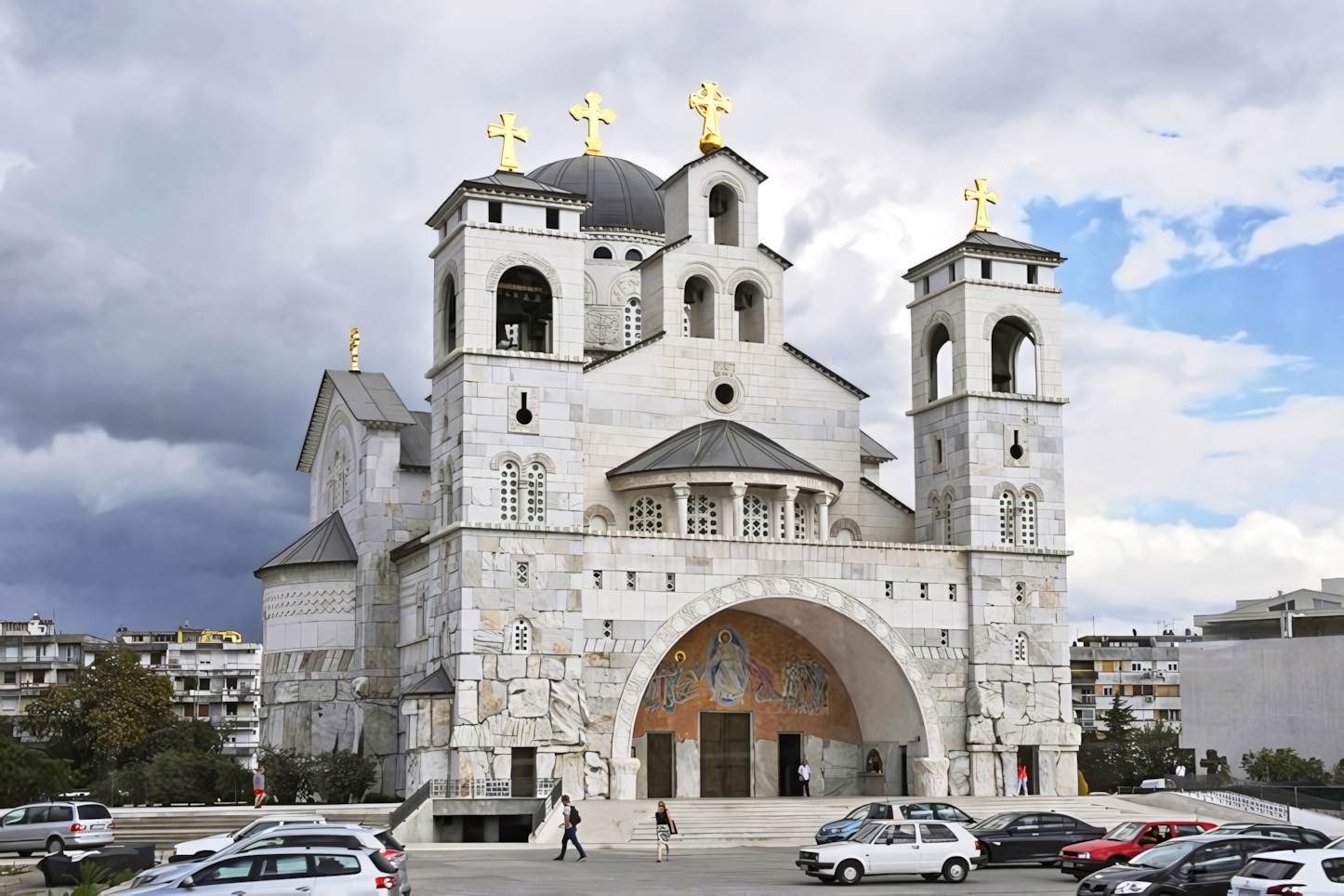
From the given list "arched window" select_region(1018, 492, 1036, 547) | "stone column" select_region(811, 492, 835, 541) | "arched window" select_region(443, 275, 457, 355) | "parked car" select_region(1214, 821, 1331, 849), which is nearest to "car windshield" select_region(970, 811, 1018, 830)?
"parked car" select_region(1214, 821, 1331, 849)

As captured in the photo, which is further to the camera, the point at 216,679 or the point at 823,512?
the point at 216,679

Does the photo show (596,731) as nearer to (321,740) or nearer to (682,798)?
(682,798)

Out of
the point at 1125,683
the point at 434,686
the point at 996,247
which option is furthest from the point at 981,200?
the point at 1125,683

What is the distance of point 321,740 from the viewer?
46844 mm

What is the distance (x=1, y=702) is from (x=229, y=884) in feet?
257

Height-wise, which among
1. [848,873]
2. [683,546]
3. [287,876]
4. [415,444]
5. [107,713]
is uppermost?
[415,444]

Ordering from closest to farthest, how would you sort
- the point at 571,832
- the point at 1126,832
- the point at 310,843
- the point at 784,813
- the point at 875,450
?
the point at 310,843
the point at 1126,832
the point at 571,832
the point at 784,813
the point at 875,450

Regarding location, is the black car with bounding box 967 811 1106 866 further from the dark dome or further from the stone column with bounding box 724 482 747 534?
the dark dome

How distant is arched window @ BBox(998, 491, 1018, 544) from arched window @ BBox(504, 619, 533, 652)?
14.0 metres

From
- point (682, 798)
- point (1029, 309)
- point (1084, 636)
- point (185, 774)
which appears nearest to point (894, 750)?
point (682, 798)

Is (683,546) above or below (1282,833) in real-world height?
above

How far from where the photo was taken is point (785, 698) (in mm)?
45844

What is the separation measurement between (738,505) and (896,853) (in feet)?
54.9

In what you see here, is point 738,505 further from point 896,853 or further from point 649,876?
point 896,853
